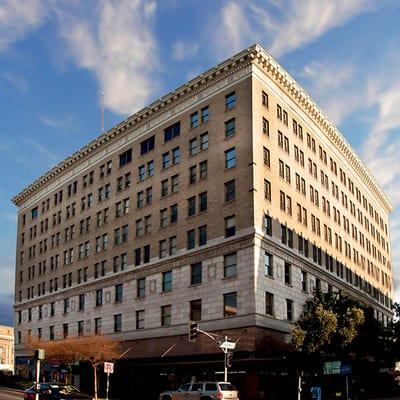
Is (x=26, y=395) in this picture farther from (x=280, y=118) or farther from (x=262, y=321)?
(x=280, y=118)

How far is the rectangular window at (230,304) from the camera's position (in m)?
51.4

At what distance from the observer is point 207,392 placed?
121 feet

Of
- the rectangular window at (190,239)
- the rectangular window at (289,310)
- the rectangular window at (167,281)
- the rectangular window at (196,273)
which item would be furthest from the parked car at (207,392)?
the rectangular window at (167,281)

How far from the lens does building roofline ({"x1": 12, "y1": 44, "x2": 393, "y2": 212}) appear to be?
57500mm

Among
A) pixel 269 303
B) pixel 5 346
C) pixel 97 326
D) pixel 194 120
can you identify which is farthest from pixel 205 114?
pixel 5 346

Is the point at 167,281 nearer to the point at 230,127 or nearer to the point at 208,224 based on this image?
the point at 208,224

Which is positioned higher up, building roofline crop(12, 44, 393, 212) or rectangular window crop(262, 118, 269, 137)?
building roofline crop(12, 44, 393, 212)

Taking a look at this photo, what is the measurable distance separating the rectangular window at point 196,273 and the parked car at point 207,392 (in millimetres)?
17582

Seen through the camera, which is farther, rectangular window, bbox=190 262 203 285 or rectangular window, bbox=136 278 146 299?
rectangular window, bbox=136 278 146 299

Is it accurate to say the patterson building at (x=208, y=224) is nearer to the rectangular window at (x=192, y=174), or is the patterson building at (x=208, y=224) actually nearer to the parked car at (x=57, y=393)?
the rectangular window at (x=192, y=174)

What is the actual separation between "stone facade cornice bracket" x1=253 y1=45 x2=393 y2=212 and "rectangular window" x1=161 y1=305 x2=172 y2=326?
25.2m

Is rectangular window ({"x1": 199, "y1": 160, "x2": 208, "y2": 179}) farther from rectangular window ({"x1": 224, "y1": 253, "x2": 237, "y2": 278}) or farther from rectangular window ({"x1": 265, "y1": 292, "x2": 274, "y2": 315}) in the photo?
rectangular window ({"x1": 265, "y1": 292, "x2": 274, "y2": 315})

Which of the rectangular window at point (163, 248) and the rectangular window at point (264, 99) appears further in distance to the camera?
the rectangular window at point (163, 248)

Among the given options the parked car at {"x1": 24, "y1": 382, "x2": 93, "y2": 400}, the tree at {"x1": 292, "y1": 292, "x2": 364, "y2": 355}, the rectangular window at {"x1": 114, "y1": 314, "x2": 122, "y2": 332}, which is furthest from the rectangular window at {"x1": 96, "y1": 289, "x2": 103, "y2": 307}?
the parked car at {"x1": 24, "y1": 382, "x2": 93, "y2": 400}
